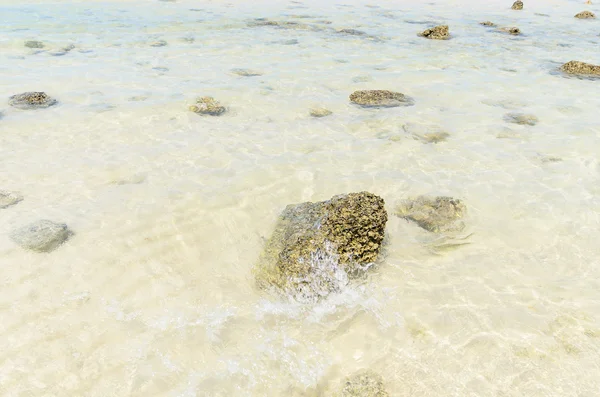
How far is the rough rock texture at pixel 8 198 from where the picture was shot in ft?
19.9

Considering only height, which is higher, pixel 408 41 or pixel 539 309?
pixel 408 41

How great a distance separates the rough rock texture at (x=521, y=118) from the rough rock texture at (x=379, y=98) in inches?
92.8

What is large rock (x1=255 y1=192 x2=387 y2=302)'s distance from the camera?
15.6 feet

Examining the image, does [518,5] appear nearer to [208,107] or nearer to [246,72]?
[246,72]

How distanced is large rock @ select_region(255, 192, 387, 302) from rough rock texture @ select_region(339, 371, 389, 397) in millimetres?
1063

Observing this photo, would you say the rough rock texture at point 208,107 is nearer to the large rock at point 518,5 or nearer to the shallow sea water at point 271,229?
the shallow sea water at point 271,229

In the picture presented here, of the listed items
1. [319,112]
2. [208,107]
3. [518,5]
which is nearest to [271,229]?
[319,112]

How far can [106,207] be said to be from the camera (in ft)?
20.2

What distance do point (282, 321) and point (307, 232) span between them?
3.89 ft

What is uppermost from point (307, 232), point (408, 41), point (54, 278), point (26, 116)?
point (408, 41)

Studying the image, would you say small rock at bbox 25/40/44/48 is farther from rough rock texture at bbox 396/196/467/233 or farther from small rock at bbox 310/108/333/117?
rough rock texture at bbox 396/196/467/233

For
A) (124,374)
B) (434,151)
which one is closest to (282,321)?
(124,374)

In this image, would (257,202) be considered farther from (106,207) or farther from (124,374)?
(124,374)

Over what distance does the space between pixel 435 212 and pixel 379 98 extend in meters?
5.06
